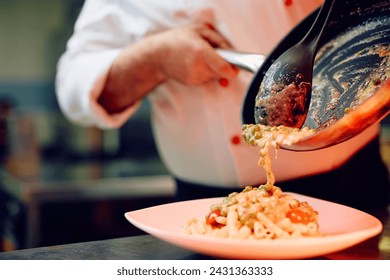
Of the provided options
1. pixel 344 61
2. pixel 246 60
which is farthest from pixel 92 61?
pixel 344 61

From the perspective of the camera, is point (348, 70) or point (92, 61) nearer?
point (348, 70)

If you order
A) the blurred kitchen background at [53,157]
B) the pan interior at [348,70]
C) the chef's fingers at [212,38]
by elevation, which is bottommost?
the blurred kitchen background at [53,157]

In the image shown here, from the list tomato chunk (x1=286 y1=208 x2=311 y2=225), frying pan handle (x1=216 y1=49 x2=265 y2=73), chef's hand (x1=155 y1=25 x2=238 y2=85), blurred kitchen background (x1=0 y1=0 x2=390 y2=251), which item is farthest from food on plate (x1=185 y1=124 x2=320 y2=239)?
blurred kitchen background (x1=0 y1=0 x2=390 y2=251)

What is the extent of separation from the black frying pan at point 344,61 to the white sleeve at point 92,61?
481mm

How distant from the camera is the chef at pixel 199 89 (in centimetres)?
128

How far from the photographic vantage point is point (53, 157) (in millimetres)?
3254

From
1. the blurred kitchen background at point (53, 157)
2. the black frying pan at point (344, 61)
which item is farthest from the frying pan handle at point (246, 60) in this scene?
the blurred kitchen background at point (53, 157)

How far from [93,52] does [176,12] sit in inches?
9.5

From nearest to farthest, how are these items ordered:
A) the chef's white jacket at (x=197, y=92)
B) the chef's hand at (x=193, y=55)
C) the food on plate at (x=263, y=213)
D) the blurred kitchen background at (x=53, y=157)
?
the food on plate at (x=263, y=213) < the chef's hand at (x=193, y=55) < the chef's white jacket at (x=197, y=92) < the blurred kitchen background at (x=53, y=157)

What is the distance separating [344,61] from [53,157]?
243 cm

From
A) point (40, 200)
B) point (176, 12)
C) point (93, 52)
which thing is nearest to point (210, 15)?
point (176, 12)

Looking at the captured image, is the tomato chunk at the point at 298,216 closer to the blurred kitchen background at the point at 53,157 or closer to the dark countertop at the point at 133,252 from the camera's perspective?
the dark countertop at the point at 133,252

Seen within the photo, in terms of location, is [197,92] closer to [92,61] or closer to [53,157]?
[92,61]

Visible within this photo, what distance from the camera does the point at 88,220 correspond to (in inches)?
101
